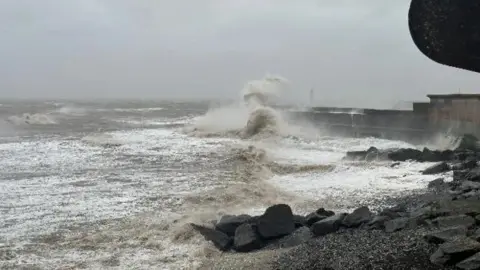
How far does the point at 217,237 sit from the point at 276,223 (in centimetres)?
76

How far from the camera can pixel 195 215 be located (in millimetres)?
8555

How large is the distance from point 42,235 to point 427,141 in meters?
17.8

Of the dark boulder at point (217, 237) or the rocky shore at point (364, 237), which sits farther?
the dark boulder at point (217, 237)

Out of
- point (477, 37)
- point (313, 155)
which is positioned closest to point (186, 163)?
point (313, 155)

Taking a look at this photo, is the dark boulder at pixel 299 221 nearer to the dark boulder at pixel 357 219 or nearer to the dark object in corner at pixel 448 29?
the dark boulder at pixel 357 219

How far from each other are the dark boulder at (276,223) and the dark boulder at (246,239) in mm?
112

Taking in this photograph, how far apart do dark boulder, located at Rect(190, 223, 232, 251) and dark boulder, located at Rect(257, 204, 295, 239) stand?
1.41ft

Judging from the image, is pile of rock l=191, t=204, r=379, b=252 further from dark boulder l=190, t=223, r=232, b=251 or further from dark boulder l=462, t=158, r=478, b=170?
dark boulder l=462, t=158, r=478, b=170

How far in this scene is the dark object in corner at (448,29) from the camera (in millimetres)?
1969

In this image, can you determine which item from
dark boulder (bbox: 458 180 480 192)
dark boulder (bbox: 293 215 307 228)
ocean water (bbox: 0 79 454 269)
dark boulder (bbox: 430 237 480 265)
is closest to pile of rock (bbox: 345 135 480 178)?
ocean water (bbox: 0 79 454 269)

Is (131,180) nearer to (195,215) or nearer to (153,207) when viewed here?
(153,207)

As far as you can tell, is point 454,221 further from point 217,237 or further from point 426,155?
point 426,155

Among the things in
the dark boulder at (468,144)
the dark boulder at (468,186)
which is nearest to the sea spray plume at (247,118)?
the dark boulder at (468,144)

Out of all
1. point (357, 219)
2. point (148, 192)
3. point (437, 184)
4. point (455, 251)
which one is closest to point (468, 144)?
point (437, 184)
